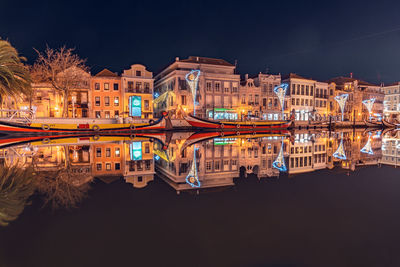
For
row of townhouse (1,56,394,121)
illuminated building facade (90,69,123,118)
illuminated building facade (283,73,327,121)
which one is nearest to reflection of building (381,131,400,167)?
row of townhouse (1,56,394,121)

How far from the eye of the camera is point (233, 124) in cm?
3058

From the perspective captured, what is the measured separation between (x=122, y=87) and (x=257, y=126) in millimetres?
21558

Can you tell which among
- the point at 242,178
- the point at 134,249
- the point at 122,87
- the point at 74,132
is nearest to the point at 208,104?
the point at 122,87

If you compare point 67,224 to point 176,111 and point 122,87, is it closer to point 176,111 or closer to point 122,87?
point 176,111

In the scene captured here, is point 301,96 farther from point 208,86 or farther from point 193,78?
point 193,78

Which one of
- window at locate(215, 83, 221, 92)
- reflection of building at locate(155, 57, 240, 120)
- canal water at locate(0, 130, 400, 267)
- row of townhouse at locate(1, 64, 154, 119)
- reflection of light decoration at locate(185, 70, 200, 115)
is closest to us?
→ canal water at locate(0, 130, 400, 267)

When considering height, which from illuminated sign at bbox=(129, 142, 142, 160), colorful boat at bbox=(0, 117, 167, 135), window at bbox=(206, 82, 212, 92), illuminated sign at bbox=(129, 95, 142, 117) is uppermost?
window at bbox=(206, 82, 212, 92)

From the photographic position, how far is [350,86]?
2094 inches

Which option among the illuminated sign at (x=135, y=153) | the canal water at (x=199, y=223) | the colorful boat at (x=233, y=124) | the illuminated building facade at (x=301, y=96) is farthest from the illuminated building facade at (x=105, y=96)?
the canal water at (x=199, y=223)

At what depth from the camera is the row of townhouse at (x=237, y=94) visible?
36.6 meters

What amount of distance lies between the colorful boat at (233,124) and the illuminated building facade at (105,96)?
13024 millimetres

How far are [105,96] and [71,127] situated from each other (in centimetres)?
1420

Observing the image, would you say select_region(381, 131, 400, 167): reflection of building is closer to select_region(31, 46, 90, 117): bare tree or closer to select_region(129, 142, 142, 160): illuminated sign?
select_region(129, 142, 142, 160): illuminated sign

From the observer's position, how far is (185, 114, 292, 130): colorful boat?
28625mm
